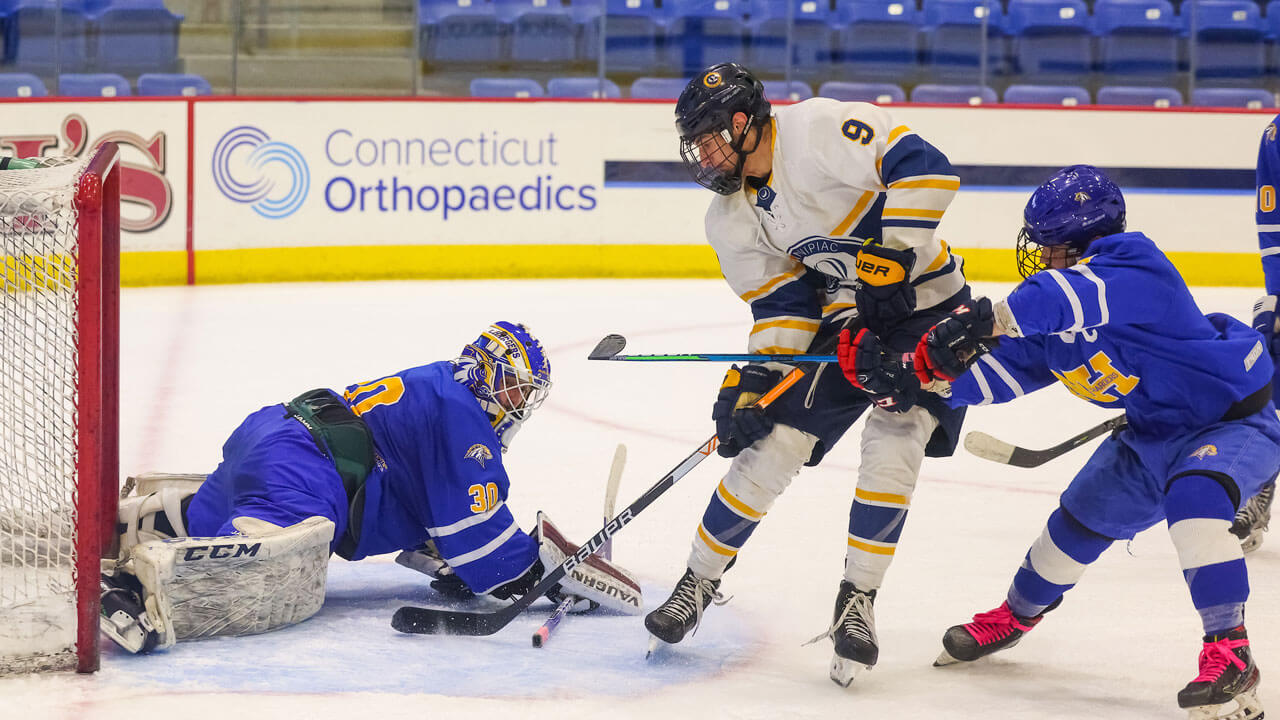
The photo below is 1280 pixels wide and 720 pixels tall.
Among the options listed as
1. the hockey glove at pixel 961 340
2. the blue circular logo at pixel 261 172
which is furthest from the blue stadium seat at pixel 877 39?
the hockey glove at pixel 961 340

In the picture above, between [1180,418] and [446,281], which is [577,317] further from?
[1180,418]

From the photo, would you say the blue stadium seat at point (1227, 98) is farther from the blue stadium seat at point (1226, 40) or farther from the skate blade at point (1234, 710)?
the skate blade at point (1234, 710)

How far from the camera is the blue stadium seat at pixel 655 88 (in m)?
8.54

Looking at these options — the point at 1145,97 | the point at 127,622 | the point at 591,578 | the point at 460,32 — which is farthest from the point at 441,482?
the point at 1145,97

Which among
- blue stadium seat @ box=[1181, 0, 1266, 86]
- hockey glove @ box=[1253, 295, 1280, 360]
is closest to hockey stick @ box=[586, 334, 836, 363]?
hockey glove @ box=[1253, 295, 1280, 360]

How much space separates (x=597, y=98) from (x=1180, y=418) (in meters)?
6.34

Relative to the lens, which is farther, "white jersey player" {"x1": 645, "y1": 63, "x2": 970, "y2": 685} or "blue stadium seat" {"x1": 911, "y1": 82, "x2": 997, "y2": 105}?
"blue stadium seat" {"x1": 911, "y1": 82, "x2": 997, "y2": 105}

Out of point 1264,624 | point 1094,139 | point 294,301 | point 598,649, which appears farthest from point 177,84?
point 1264,624

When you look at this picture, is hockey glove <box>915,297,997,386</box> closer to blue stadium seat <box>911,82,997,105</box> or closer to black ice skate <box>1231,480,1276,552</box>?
black ice skate <box>1231,480,1276,552</box>

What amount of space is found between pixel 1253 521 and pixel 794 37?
5677 millimetres

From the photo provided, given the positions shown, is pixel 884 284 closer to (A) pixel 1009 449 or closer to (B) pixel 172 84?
(A) pixel 1009 449

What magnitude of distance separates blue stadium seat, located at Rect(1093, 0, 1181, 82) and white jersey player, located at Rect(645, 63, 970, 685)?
6576 millimetres

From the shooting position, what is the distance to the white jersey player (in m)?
2.66

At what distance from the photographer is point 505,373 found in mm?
2924
